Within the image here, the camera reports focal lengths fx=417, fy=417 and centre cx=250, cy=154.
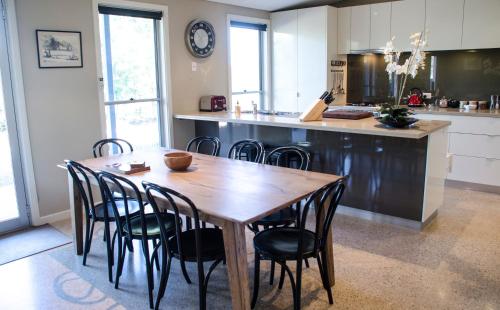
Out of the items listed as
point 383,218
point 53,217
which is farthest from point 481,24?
point 53,217

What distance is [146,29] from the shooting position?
468cm

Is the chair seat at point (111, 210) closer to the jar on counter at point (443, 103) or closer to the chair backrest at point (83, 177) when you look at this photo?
the chair backrest at point (83, 177)

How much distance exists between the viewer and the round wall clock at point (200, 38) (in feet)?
16.4

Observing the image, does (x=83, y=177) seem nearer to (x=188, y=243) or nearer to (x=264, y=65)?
(x=188, y=243)

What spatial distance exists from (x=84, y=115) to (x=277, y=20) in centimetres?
328

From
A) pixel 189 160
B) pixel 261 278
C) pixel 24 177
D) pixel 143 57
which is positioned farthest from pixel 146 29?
pixel 261 278

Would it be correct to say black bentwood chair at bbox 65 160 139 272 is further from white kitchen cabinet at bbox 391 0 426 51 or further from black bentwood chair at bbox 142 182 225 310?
white kitchen cabinet at bbox 391 0 426 51

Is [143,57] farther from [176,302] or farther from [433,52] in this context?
[433,52]

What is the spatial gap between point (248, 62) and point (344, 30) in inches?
55.8

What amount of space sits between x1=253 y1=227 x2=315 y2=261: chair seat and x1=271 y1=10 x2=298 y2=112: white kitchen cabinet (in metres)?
3.85

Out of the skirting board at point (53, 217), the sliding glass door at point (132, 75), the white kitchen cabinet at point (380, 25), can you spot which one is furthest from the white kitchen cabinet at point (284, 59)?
the skirting board at point (53, 217)

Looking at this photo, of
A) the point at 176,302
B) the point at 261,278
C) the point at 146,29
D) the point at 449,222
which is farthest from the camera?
the point at 146,29

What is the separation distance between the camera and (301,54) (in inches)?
234

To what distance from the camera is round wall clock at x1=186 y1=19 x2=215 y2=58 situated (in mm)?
5000
